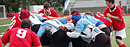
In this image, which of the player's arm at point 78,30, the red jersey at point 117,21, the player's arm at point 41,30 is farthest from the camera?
the red jersey at point 117,21

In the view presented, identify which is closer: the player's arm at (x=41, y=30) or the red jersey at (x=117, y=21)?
the player's arm at (x=41, y=30)

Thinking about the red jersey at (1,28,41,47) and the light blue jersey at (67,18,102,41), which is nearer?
the red jersey at (1,28,41,47)

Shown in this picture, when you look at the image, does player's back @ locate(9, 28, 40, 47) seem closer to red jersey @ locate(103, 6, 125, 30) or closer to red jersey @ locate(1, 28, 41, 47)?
red jersey @ locate(1, 28, 41, 47)

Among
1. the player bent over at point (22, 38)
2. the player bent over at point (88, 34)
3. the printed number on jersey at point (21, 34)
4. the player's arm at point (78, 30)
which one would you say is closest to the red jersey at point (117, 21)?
the player bent over at point (88, 34)

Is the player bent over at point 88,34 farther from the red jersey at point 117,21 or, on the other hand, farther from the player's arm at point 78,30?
the red jersey at point 117,21

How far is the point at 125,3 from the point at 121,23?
2914 centimetres

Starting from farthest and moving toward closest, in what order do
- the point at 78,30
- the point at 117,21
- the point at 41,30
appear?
1. the point at 117,21
2. the point at 41,30
3. the point at 78,30

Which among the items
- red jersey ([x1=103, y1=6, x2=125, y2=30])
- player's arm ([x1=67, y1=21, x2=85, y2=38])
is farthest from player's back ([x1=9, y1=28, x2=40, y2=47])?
red jersey ([x1=103, y1=6, x2=125, y2=30])

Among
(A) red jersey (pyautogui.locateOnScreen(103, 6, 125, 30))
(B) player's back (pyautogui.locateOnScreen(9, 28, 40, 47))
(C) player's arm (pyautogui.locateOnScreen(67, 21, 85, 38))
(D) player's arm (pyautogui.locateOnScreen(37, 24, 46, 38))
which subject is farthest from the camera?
(A) red jersey (pyautogui.locateOnScreen(103, 6, 125, 30))

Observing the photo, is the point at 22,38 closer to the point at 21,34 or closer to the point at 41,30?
the point at 21,34

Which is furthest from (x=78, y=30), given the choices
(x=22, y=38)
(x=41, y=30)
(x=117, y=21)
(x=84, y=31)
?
(x=117, y=21)

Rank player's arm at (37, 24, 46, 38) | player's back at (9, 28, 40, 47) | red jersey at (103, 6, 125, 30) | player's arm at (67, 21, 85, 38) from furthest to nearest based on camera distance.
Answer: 1. red jersey at (103, 6, 125, 30)
2. player's arm at (37, 24, 46, 38)
3. player's arm at (67, 21, 85, 38)
4. player's back at (9, 28, 40, 47)

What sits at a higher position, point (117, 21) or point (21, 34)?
point (21, 34)

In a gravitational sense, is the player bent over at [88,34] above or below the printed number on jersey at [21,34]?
below
